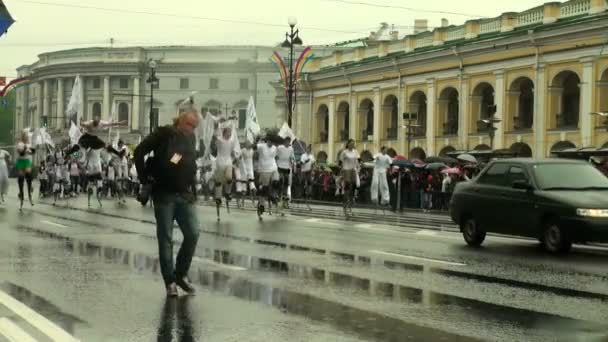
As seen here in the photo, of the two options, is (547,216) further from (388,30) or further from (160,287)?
(388,30)

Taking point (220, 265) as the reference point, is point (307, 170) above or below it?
above

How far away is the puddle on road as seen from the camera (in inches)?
339

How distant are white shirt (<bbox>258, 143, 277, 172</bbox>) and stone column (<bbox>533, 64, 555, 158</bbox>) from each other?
26.1 m

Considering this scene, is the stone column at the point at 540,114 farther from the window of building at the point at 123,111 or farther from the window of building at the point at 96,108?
the window of building at the point at 96,108

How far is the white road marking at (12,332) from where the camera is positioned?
799 centimetres

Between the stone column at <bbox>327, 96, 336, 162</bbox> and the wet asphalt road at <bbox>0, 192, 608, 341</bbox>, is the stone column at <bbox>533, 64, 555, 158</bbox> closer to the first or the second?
the stone column at <bbox>327, 96, 336, 162</bbox>

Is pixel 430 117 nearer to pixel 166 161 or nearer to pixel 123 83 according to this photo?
pixel 166 161

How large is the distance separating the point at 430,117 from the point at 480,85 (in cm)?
499

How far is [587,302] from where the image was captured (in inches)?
408

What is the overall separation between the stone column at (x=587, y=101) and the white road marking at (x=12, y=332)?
41.1 metres

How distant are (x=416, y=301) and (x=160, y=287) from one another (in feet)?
9.06

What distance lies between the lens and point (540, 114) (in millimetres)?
50719

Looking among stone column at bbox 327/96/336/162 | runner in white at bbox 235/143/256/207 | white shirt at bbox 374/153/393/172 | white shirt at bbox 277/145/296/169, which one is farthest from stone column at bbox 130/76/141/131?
white shirt at bbox 277/145/296/169

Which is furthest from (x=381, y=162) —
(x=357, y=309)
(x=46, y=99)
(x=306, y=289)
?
(x=46, y=99)
